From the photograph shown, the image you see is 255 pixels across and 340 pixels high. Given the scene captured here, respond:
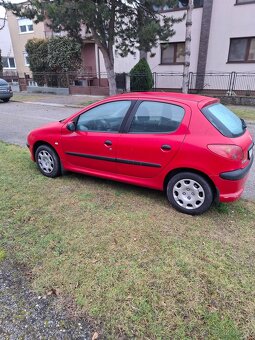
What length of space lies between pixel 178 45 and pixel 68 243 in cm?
1679

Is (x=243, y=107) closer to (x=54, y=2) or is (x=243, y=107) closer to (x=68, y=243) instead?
(x=54, y=2)

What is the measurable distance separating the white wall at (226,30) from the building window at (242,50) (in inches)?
9.0

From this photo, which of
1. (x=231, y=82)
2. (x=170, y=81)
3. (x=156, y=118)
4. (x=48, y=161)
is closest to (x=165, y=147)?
(x=156, y=118)

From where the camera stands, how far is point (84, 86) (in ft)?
63.0

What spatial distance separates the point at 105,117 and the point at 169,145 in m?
1.16

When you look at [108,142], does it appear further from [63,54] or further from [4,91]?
[63,54]

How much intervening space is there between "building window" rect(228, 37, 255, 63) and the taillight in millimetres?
14009

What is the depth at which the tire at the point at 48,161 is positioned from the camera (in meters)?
4.70

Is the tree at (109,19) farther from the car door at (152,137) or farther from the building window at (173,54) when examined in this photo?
the car door at (152,137)

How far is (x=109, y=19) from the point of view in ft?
38.4

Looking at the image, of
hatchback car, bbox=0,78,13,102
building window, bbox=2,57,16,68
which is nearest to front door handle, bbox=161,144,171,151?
hatchback car, bbox=0,78,13,102

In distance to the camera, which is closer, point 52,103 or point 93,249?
point 93,249

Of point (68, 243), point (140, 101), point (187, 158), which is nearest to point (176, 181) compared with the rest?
point (187, 158)

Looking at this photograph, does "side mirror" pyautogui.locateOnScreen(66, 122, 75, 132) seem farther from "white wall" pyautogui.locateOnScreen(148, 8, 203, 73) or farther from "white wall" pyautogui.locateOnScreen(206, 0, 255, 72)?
"white wall" pyautogui.locateOnScreen(148, 8, 203, 73)
